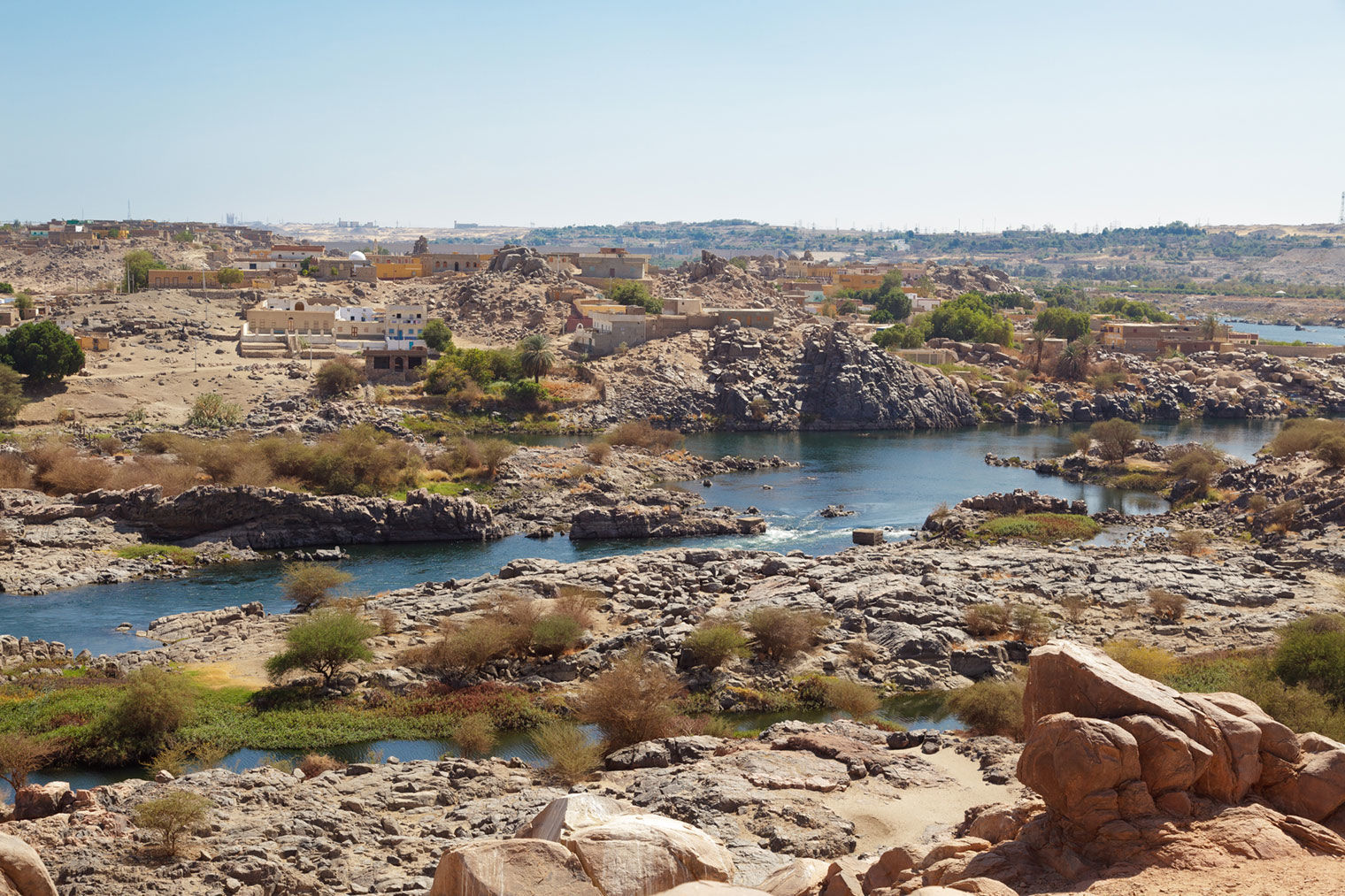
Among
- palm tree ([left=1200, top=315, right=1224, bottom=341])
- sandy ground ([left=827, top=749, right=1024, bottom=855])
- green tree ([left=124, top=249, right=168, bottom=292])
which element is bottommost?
sandy ground ([left=827, top=749, right=1024, bottom=855])

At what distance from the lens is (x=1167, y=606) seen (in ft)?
110

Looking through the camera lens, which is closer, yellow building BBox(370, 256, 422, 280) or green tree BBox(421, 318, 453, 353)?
green tree BBox(421, 318, 453, 353)

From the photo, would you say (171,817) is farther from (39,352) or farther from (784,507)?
(39,352)

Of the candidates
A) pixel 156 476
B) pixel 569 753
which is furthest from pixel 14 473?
pixel 569 753

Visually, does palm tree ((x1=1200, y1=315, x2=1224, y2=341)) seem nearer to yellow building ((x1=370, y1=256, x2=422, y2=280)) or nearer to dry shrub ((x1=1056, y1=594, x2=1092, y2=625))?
yellow building ((x1=370, y1=256, x2=422, y2=280))

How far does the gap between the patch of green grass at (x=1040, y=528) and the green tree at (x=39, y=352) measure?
143ft

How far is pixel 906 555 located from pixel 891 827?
22.1m

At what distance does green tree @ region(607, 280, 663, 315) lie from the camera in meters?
88.1

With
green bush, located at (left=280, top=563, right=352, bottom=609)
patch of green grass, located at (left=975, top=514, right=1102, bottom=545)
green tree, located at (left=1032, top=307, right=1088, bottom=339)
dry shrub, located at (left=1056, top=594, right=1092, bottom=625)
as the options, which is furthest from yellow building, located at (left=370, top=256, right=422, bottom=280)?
dry shrub, located at (left=1056, top=594, right=1092, bottom=625)

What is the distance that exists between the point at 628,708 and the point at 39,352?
155ft

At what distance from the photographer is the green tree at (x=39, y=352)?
2356 inches

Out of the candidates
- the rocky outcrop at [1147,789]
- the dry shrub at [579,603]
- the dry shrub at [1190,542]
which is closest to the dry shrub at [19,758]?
the dry shrub at [579,603]

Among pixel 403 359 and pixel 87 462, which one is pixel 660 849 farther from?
pixel 403 359

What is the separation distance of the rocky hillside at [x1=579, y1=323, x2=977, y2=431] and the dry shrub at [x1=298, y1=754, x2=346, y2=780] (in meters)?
51.0
